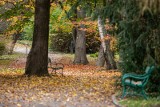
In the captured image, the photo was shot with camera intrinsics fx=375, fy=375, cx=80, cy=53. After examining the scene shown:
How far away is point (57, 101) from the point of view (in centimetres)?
1177

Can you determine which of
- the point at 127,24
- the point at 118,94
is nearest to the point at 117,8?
the point at 127,24

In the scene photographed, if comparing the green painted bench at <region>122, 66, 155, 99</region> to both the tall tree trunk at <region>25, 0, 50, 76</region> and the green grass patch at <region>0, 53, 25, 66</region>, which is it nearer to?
the tall tree trunk at <region>25, 0, 50, 76</region>

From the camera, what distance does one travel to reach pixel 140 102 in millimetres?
10844

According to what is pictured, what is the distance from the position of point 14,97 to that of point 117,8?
14.6 feet

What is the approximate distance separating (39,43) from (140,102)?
900cm

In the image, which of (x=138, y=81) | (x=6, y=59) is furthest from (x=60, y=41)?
(x=138, y=81)

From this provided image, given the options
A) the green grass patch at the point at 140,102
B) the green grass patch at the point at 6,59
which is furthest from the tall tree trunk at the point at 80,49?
the green grass patch at the point at 140,102

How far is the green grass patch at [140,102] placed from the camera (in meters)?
10.3

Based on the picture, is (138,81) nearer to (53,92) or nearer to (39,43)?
(53,92)

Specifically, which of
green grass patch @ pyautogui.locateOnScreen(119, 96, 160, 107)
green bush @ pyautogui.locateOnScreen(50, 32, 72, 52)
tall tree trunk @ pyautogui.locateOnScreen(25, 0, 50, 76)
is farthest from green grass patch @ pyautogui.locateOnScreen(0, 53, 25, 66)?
green grass patch @ pyautogui.locateOnScreen(119, 96, 160, 107)

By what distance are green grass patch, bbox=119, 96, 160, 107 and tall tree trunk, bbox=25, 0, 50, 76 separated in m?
7.88

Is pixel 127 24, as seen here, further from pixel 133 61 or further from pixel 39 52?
pixel 39 52

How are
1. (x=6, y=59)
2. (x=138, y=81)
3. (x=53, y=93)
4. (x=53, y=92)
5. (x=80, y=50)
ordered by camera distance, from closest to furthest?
1. (x=138, y=81)
2. (x=53, y=93)
3. (x=53, y=92)
4. (x=80, y=50)
5. (x=6, y=59)

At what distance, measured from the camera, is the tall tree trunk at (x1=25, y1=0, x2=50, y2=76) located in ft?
61.1
